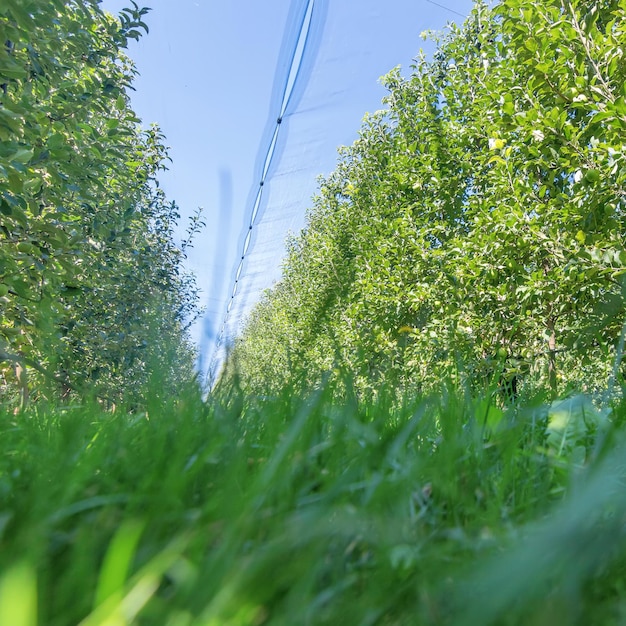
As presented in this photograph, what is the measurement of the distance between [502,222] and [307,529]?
13.2 feet

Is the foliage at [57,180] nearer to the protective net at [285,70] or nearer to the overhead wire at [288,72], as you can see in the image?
the protective net at [285,70]

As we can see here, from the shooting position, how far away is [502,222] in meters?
4.08

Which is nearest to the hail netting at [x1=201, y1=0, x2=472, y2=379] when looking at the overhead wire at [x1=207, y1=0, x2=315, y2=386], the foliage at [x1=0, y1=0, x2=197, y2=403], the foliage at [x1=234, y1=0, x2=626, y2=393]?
the overhead wire at [x1=207, y1=0, x2=315, y2=386]

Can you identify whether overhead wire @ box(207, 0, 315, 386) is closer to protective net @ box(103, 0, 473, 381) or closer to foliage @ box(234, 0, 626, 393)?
protective net @ box(103, 0, 473, 381)

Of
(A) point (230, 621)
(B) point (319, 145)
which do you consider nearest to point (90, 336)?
(B) point (319, 145)

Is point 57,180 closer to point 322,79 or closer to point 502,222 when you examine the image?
point 502,222

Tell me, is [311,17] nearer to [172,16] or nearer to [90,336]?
[172,16]

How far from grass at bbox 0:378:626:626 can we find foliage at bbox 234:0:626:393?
11.6 inches

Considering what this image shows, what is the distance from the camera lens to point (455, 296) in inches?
218

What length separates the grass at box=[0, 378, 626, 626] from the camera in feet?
1.29

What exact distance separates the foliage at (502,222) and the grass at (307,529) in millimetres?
295

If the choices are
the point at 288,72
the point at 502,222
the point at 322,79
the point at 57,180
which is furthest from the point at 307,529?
the point at 288,72

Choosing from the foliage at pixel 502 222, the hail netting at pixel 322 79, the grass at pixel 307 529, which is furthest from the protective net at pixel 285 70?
the grass at pixel 307 529

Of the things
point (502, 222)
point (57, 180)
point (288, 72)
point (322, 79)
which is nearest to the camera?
point (57, 180)
